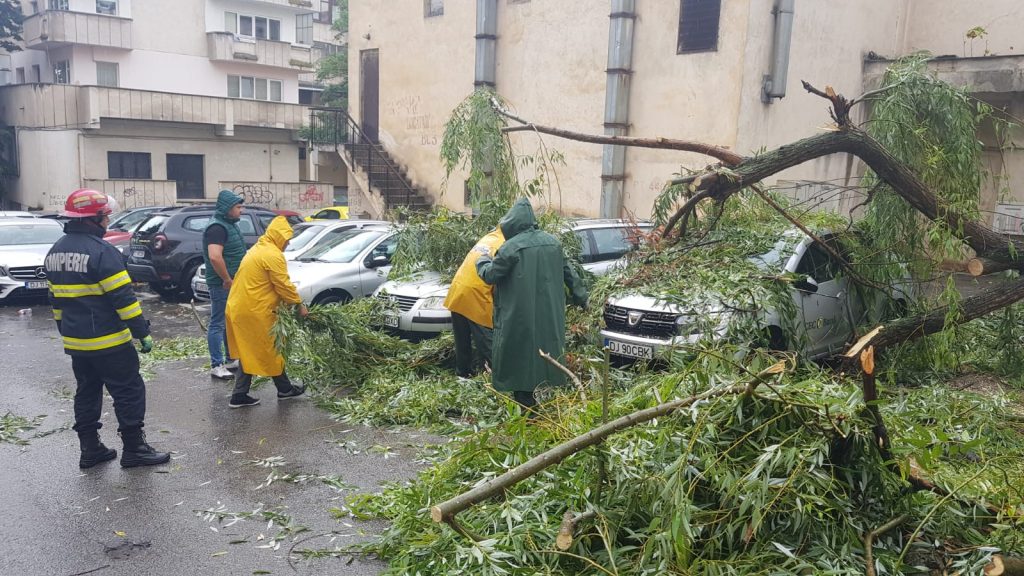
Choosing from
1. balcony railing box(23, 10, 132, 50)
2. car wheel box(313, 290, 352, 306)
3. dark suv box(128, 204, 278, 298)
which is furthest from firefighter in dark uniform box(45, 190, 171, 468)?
balcony railing box(23, 10, 132, 50)

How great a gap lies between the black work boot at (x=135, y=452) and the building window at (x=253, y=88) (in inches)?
1222

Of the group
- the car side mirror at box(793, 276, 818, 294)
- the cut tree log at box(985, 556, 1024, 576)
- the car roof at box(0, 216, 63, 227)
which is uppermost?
the car side mirror at box(793, 276, 818, 294)

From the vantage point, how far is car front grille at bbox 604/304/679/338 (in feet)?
24.6

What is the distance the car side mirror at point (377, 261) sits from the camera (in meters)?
11.4

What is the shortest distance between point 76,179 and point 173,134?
374 cm

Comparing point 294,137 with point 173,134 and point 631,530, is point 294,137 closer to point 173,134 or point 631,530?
point 173,134

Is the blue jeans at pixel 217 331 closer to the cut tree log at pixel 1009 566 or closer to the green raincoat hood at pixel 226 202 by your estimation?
the green raincoat hood at pixel 226 202

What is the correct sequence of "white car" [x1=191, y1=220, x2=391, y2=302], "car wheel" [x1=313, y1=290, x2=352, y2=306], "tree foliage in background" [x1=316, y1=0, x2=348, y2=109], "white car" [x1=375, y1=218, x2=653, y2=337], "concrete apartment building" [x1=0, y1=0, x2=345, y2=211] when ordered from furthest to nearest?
1. "tree foliage in background" [x1=316, y1=0, x2=348, y2=109]
2. "concrete apartment building" [x1=0, y1=0, x2=345, y2=211]
3. "white car" [x1=191, y1=220, x2=391, y2=302]
4. "car wheel" [x1=313, y1=290, x2=352, y2=306]
5. "white car" [x1=375, y1=218, x2=653, y2=337]

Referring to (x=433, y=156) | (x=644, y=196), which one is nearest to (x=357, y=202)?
(x=433, y=156)

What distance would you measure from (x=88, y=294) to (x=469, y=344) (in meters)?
3.46

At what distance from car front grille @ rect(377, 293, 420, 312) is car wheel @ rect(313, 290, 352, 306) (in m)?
1.63

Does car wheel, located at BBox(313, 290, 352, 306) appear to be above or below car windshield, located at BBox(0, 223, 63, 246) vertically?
below

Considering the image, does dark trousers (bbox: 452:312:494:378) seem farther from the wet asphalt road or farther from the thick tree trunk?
the thick tree trunk

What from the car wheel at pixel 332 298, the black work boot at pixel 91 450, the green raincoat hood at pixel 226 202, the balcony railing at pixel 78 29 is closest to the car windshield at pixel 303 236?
the car wheel at pixel 332 298
